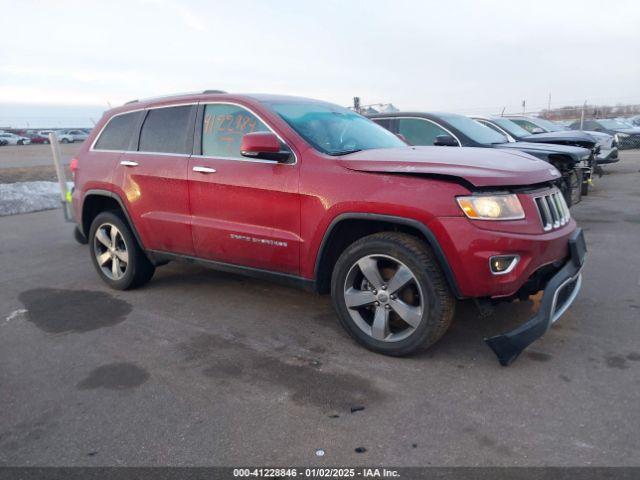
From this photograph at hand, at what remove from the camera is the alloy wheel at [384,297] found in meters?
3.29

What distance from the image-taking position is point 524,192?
3184 mm

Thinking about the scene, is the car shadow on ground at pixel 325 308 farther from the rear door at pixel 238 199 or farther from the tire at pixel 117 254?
the rear door at pixel 238 199

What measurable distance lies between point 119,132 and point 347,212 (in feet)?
9.32

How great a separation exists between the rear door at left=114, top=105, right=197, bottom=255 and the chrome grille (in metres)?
2.72

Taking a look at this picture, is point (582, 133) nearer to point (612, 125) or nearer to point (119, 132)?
point (119, 132)

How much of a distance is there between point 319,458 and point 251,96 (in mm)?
2880

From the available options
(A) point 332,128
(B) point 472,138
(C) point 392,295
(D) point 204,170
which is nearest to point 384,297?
(C) point 392,295

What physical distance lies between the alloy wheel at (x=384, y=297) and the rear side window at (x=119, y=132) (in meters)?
2.77

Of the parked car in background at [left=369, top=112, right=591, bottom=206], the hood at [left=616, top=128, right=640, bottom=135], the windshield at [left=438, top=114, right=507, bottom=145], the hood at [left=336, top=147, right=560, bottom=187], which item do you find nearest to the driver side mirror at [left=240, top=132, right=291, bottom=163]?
the hood at [left=336, top=147, right=560, bottom=187]

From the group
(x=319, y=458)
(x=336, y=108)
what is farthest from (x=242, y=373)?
(x=336, y=108)

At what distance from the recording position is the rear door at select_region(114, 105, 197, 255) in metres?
4.36

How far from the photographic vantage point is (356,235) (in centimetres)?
369

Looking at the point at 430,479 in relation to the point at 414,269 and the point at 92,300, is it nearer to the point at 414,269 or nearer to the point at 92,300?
the point at 414,269

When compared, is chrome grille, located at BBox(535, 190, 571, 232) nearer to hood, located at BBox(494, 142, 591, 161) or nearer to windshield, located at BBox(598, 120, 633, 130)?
hood, located at BBox(494, 142, 591, 161)
